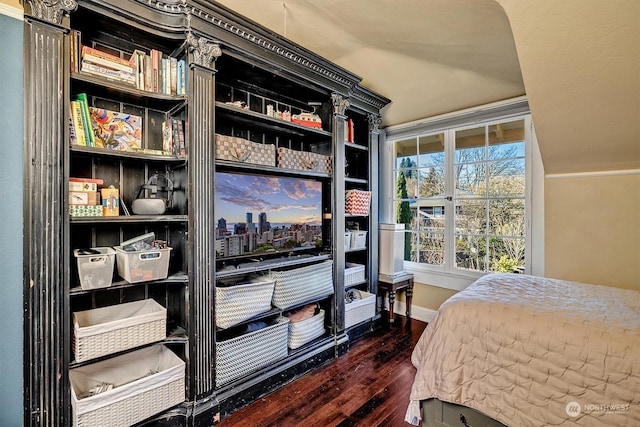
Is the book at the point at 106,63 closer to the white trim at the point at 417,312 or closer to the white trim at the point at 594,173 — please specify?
the white trim at the point at 417,312

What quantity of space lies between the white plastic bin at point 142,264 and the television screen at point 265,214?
375 mm

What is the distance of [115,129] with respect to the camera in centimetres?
174

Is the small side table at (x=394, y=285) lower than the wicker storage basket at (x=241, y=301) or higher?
lower

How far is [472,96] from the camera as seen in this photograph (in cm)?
300

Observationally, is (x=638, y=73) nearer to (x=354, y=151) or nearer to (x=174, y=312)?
(x=354, y=151)

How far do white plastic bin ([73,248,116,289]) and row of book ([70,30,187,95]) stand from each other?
92 centimetres

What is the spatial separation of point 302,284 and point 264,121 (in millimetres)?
1272

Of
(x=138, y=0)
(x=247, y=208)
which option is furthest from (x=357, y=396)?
(x=138, y=0)

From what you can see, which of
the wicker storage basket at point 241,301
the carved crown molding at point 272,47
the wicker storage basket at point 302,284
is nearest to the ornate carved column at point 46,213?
the carved crown molding at point 272,47

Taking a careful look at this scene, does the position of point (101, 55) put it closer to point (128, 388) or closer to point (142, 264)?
point (142, 264)

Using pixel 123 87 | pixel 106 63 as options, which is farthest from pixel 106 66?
pixel 123 87

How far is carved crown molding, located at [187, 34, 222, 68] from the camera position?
1.73m

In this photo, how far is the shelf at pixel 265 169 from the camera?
1986mm

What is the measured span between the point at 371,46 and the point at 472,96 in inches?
47.6
